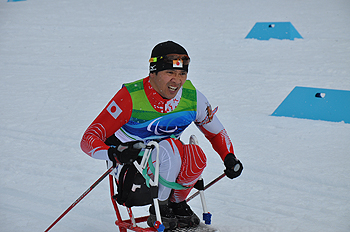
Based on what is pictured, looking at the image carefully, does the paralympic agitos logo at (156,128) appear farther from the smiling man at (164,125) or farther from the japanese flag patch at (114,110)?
the japanese flag patch at (114,110)

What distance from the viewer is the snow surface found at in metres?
3.50

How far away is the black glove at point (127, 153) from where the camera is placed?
89.1 inches

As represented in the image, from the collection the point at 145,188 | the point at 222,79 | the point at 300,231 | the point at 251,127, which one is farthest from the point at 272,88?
the point at 145,188

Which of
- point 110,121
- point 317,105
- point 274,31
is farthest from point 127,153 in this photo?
point 274,31

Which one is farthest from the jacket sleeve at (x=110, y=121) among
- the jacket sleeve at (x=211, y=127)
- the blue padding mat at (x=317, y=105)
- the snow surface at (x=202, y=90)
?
the blue padding mat at (x=317, y=105)

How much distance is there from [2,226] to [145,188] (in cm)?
133

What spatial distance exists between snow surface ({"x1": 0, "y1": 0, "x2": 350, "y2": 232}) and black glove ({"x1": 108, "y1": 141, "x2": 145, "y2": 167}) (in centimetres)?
109

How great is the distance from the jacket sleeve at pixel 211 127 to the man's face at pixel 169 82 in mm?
261

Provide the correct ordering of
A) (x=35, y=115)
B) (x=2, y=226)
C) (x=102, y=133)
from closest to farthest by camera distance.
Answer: (x=102, y=133)
(x=2, y=226)
(x=35, y=115)

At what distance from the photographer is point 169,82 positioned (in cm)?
255

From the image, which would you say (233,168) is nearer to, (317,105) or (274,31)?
(317,105)

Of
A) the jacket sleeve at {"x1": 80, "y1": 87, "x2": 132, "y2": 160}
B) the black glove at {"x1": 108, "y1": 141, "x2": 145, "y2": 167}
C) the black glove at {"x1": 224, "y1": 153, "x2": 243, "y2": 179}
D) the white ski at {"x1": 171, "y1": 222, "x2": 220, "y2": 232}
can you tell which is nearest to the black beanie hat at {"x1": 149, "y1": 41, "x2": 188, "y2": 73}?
the jacket sleeve at {"x1": 80, "y1": 87, "x2": 132, "y2": 160}

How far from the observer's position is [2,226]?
3197 millimetres

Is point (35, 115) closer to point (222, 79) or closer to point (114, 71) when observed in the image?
point (114, 71)
